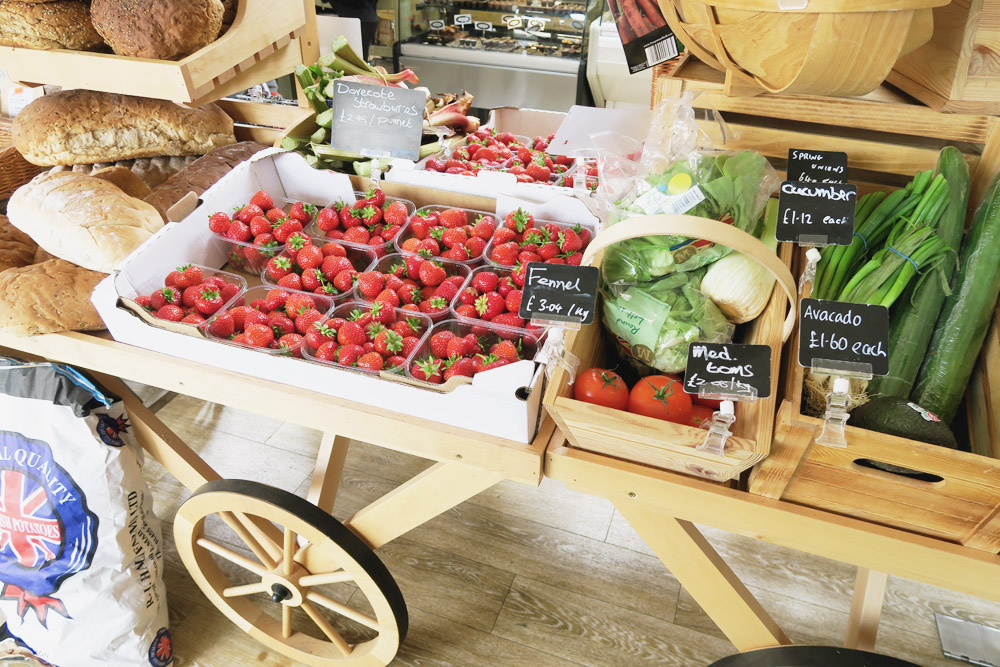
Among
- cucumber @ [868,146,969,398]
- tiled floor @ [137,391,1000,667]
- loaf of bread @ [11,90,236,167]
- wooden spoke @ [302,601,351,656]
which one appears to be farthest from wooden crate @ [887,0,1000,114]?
loaf of bread @ [11,90,236,167]

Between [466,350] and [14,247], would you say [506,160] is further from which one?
[14,247]

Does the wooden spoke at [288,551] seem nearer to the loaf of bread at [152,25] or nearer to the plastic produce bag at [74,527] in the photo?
the plastic produce bag at [74,527]

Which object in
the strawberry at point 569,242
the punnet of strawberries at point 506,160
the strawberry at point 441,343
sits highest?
the punnet of strawberries at point 506,160

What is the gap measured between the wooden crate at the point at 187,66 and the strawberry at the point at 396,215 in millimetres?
518

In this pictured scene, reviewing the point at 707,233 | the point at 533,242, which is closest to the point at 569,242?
the point at 533,242

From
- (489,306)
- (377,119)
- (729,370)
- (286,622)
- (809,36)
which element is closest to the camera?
(809,36)

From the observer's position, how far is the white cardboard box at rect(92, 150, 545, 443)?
1.10 meters

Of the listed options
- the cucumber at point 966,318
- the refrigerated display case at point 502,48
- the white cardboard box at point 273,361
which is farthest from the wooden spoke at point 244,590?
the refrigerated display case at point 502,48

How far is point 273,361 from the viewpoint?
1.24 metres

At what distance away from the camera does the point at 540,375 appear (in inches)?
43.8

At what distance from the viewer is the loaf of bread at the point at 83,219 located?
1436mm

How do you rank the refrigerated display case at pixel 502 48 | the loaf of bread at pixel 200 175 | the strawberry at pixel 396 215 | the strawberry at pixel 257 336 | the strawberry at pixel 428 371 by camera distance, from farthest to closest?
the refrigerated display case at pixel 502 48 → the loaf of bread at pixel 200 175 → the strawberry at pixel 396 215 → the strawberry at pixel 257 336 → the strawberry at pixel 428 371

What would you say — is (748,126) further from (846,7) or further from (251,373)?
(251,373)

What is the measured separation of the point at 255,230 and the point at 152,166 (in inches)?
26.5
